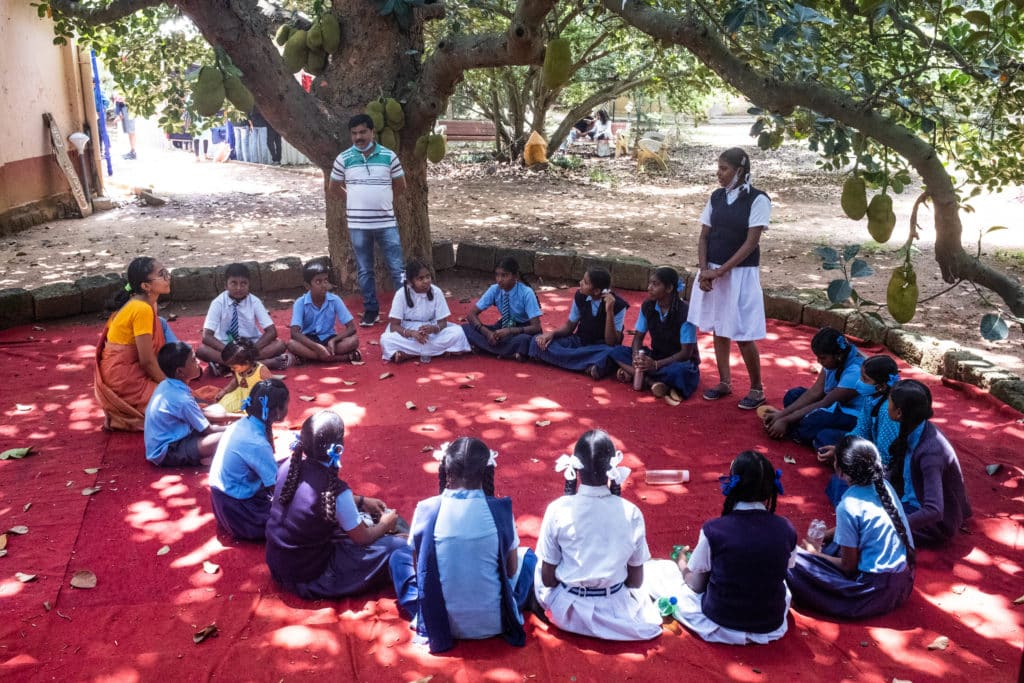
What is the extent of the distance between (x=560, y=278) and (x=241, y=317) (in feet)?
12.8

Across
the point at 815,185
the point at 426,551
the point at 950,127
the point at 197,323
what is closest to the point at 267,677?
the point at 426,551

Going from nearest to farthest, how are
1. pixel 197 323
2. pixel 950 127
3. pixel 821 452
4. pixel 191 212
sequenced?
pixel 950 127 < pixel 821 452 < pixel 197 323 < pixel 191 212

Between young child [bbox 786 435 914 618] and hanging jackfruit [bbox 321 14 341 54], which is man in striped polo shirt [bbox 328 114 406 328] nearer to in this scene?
hanging jackfruit [bbox 321 14 341 54]

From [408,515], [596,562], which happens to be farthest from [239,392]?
[596,562]

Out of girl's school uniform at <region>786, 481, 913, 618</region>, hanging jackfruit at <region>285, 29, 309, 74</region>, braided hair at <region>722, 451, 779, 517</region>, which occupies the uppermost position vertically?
hanging jackfruit at <region>285, 29, 309, 74</region>

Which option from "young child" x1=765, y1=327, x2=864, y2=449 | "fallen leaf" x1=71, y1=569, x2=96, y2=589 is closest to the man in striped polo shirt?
"young child" x1=765, y1=327, x2=864, y2=449

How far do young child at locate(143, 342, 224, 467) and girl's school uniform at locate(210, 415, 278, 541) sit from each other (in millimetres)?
828

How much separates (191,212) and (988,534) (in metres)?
11.7

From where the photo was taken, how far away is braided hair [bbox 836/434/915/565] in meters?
3.73

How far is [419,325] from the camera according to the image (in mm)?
7180

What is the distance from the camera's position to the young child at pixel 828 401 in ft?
17.3

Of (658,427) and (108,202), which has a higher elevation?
(108,202)

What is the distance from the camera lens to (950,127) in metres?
4.78

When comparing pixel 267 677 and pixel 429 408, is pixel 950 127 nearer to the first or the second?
pixel 429 408
